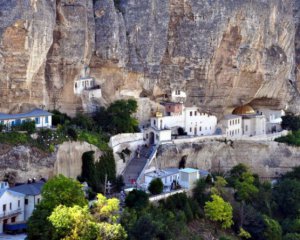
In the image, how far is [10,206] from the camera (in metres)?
31.3

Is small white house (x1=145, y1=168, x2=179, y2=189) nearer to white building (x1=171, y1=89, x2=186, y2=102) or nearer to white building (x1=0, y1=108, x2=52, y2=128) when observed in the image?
→ white building (x1=0, y1=108, x2=52, y2=128)

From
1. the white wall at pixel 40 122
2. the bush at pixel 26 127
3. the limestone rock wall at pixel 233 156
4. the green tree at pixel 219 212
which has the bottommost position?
the green tree at pixel 219 212

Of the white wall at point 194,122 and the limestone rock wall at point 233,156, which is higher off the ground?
the white wall at point 194,122

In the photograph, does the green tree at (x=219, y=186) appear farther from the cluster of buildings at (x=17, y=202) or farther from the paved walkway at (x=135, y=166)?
the cluster of buildings at (x=17, y=202)

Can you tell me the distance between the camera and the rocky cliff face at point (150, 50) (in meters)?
35.8

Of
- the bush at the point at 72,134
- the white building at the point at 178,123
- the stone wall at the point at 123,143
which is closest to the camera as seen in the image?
the bush at the point at 72,134

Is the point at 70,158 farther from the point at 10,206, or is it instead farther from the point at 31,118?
the point at 10,206

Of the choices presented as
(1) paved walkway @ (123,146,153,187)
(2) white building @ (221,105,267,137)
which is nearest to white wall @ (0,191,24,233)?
(1) paved walkway @ (123,146,153,187)

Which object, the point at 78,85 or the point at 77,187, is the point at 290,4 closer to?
the point at 78,85

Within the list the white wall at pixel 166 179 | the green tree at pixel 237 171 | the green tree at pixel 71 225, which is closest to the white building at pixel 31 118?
the white wall at pixel 166 179

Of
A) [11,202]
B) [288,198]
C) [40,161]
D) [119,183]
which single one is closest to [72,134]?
[40,161]

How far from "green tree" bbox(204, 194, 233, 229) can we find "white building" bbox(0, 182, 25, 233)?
9.78 m

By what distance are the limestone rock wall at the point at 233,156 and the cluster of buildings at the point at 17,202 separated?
9579 mm

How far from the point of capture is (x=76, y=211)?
28.4 meters
